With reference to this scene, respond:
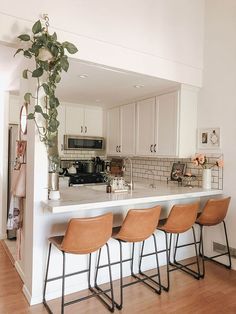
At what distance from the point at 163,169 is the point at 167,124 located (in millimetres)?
908

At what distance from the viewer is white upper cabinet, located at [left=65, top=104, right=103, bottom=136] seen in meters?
4.66

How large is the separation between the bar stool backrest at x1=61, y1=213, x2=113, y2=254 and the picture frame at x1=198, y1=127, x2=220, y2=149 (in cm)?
184

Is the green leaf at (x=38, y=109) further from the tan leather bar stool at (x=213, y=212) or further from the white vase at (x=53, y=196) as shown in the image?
the tan leather bar stool at (x=213, y=212)

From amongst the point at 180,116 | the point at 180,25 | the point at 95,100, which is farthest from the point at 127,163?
the point at 180,25

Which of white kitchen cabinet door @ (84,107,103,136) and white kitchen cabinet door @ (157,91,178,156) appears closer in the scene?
white kitchen cabinet door @ (157,91,178,156)

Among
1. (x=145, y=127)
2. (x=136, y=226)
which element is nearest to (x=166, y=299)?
(x=136, y=226)

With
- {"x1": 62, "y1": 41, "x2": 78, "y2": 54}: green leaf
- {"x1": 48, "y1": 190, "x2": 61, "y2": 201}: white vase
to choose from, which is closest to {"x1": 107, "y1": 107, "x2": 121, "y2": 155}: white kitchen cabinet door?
{"x1": 48, "y1": 190, "x2": 61, "y2": 201}: white vase

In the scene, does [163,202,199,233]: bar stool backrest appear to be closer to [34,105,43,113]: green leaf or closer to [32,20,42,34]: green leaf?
[34,105,43,113]: green leaf

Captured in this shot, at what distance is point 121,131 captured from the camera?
4.55m

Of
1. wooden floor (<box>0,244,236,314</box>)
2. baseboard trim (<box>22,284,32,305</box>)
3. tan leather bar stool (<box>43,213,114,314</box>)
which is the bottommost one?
wooden floor (<box>0,244,236,314</box>)

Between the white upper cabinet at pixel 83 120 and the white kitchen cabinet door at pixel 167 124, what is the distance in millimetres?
1607

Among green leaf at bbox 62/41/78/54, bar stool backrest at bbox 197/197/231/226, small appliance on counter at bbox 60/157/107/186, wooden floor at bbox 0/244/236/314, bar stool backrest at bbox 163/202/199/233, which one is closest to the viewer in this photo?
green leaf at bbox 62/41/78/54

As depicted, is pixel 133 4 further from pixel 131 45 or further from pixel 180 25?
pixel 180 25

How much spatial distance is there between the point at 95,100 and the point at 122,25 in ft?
5.73
